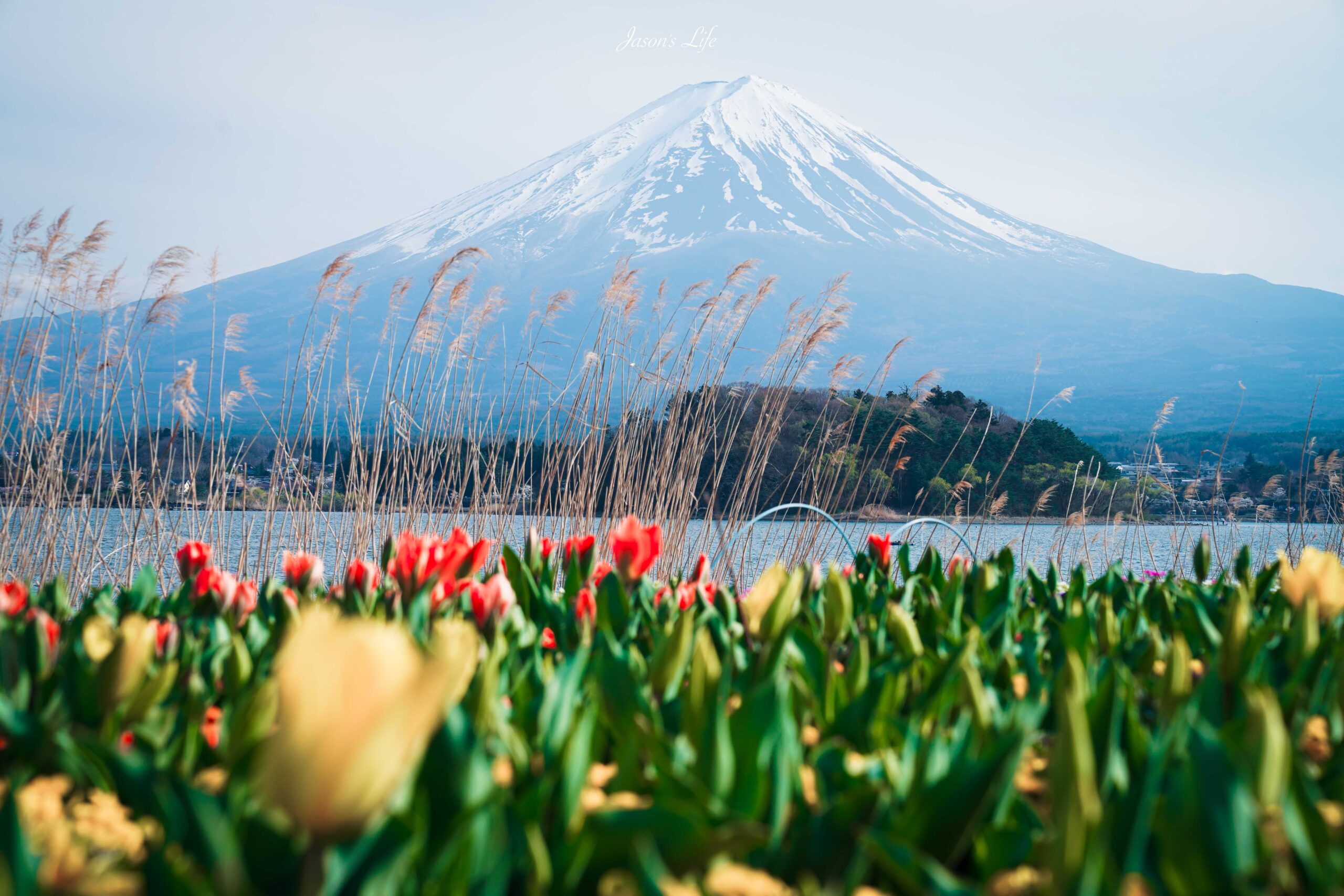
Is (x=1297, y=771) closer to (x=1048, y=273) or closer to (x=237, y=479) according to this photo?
(x=237, y=479)

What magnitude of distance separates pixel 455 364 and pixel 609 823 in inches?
115

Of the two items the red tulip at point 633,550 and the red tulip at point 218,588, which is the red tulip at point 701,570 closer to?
the red tulip at point 633,550

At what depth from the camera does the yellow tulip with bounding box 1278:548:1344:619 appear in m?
0.90

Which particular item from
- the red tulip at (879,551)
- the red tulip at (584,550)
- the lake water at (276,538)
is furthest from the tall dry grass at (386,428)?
the red tulip at (584,550)

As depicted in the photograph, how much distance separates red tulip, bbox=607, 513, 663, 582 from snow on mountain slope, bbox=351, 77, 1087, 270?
44.5 metres

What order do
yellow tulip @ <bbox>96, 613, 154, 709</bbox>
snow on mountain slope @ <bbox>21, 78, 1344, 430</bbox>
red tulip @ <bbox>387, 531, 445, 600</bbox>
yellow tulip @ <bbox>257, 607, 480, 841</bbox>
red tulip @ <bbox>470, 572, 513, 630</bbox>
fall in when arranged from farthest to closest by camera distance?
snow on mountain slope @ <bbox>21, 78, 1344, 430</bbox>, red tulip @ <bbox>387, 531, 445, 600</bbox>, red tulip @ <bbox>470, 572, 513, 630</bbox>, yellow tulip @ <bbox>96, 613, 154, 709</bbox>, yellow tulip @ <bbox>257, 607, 480, 841</bbox>

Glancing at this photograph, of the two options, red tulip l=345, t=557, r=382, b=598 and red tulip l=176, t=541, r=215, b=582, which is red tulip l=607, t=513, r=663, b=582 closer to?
red tulip l=345, t=557, r=382, b=598

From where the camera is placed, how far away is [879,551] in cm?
142

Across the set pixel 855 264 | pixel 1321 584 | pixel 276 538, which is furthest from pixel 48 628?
pixel 855 264

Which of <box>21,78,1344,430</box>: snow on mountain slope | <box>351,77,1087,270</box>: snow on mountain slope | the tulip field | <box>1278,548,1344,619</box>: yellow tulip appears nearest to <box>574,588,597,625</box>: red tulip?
the tulip field

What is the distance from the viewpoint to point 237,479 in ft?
10.4

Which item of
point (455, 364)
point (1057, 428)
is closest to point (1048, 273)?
point (1057, 428)

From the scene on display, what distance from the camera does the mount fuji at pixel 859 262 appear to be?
1725 inches

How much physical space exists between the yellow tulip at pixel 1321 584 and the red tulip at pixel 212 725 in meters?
1.04
